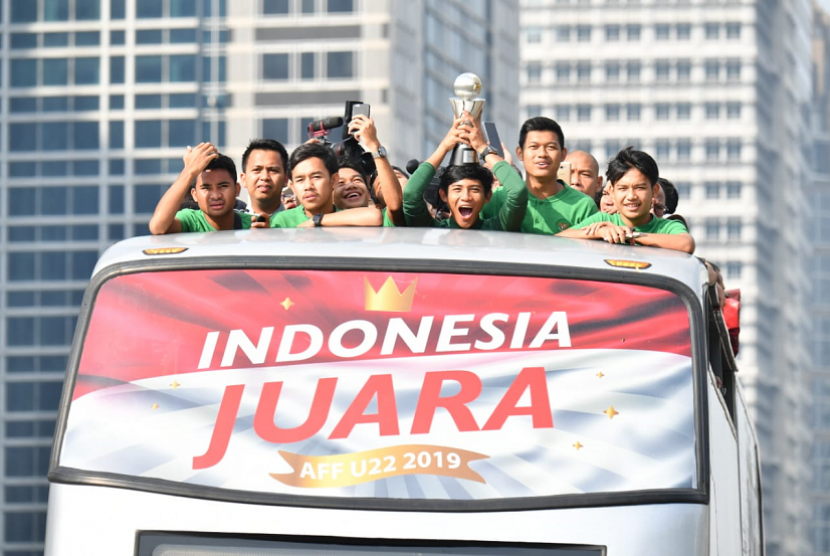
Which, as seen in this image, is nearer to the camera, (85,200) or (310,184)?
(310,184)

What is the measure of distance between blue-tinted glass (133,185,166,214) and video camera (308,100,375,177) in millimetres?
83001

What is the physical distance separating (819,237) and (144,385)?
175 meters

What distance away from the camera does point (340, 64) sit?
268 ft

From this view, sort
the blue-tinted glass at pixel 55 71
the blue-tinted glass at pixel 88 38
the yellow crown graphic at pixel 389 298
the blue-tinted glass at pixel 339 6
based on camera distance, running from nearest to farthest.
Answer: the yellow crown graphic at pixel 389 298
the blue-tinted glass at pixel 339 6
the blue-tinted glass at pixel 88 38
the blue-tinted glass at pixel 55 71

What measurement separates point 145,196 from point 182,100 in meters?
5.66

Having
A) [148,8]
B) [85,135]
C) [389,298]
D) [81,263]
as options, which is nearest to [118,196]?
[85,135]

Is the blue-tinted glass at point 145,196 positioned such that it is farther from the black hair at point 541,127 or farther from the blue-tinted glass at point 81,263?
the black hair at point 541,127

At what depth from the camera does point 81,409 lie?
7.15m

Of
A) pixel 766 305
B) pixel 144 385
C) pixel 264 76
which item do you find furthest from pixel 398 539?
pixel 766 305

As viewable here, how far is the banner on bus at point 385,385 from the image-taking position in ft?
22.6

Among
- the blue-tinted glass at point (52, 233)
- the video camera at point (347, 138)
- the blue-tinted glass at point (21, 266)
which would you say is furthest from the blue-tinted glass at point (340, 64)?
the video camera at point (347, 138)

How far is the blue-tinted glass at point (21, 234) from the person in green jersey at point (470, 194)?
90.9m

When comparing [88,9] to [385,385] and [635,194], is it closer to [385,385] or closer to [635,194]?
[635,194]

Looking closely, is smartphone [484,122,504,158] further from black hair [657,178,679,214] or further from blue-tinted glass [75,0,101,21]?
blue-tinted glass [75,0,101,21]
